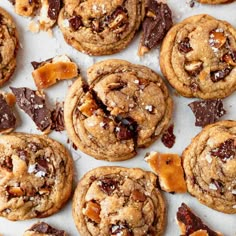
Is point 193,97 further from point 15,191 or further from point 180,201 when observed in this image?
point 15,191

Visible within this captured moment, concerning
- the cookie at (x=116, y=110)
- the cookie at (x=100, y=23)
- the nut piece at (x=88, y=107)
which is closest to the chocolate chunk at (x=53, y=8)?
the cookie at (x=100, y=23)

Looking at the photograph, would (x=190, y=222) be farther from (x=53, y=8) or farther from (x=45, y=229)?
(x=53, y=8)

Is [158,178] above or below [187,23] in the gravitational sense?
below

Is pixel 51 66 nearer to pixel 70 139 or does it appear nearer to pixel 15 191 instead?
pixel 70 139

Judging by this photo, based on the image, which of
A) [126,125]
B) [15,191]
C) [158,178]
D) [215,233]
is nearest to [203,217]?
[215,233]

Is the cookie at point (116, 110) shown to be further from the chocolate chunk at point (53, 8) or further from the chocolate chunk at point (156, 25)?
the chocolate chunk at point (53, 8)

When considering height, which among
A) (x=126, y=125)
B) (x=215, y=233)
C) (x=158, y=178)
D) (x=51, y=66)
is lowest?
(x=215, y=233)
